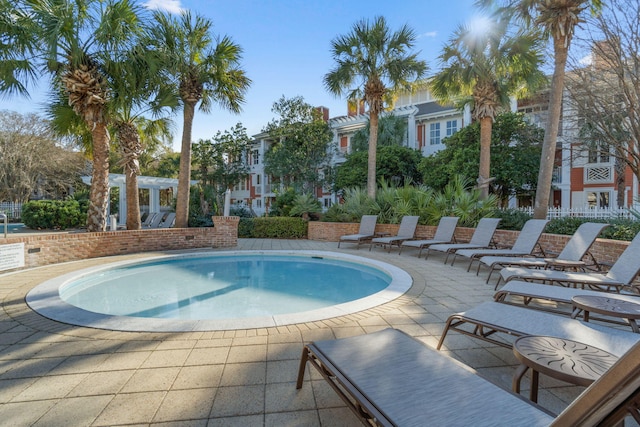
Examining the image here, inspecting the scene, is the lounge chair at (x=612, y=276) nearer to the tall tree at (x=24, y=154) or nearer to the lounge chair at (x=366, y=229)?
the lounge chair at (x=366, y=229)

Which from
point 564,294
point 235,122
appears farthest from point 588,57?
point 235,122

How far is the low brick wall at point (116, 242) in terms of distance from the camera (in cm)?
730

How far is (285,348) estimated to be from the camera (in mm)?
3172

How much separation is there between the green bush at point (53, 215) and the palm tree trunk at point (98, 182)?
10139 mm

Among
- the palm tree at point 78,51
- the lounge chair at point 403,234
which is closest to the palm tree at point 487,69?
the lounge chair at point 403,234

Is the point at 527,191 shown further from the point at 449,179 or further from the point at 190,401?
the point at 190,401

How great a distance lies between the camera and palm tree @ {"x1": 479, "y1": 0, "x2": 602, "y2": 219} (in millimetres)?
8797

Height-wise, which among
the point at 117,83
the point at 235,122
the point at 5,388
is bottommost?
the point at 5,388

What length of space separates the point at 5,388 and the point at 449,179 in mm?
16876

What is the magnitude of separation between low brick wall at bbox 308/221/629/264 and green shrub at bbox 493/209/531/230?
587 millimetres

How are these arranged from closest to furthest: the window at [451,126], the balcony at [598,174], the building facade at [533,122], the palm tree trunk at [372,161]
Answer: the palm tree trunk at [372,161], the building facade at [533,122], the balcony at [598,174], the window at [451,126]

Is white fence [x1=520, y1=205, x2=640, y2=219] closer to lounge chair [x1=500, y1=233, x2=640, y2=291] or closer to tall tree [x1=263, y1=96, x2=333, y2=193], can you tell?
lounge chair [x1=500, y1=233, x2=640, y2=291]

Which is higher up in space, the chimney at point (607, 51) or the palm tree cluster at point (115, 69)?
the chimney at point (607, 51)

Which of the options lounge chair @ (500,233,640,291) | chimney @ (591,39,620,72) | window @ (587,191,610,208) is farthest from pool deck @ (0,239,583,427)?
window @ (587,191,610,208)
